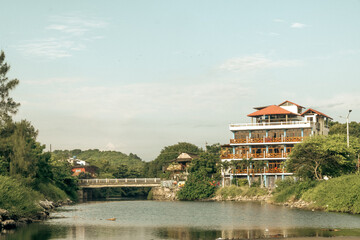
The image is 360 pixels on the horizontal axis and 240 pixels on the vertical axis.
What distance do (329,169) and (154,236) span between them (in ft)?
115

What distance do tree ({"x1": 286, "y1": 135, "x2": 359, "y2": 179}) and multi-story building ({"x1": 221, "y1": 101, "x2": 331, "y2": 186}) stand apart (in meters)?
16.6

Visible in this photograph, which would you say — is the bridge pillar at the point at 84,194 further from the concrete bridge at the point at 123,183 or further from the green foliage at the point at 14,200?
the green foliage at the point at 14,200

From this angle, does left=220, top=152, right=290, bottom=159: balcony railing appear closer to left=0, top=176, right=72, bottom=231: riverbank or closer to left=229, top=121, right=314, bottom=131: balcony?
left=229, top=121, right=314, bottom=131: balcony

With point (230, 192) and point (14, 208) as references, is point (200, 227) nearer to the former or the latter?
point (14, 208)

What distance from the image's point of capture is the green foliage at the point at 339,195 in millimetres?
44494

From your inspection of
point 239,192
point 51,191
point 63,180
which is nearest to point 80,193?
point 63,180

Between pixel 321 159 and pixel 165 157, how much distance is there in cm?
7434

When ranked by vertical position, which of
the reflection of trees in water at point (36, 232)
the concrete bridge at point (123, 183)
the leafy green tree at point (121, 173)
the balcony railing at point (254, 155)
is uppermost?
the balcony railing at point (254, 155)

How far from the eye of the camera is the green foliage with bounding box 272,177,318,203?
57.9 metres

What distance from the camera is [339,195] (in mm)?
47438

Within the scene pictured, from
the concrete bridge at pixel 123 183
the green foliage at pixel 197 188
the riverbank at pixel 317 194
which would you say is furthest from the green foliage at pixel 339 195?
the concrete bridge at pixel 123 183

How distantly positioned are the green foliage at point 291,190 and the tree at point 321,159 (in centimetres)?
204

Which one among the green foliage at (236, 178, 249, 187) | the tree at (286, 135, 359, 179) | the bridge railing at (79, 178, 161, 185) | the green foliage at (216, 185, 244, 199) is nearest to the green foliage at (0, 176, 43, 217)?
the tree at (286, 135, 359, 179)

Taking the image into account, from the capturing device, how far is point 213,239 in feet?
100.0
